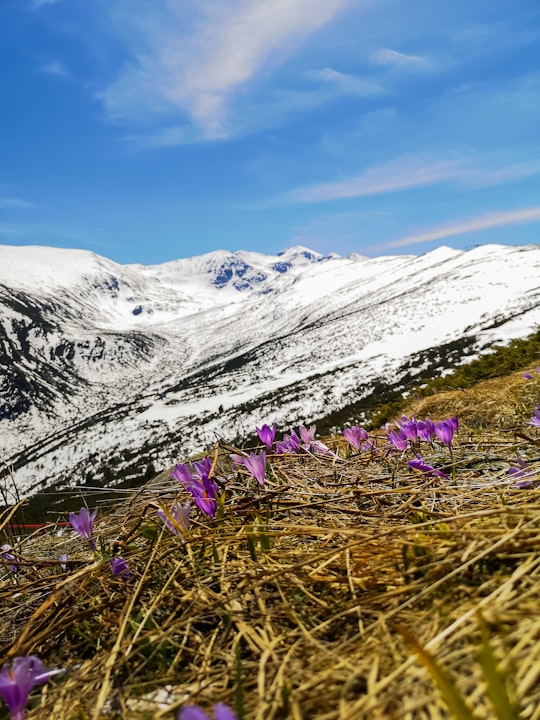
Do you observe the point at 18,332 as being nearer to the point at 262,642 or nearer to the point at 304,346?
the point at 304,346

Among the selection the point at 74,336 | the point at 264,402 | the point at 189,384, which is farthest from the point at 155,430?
the point at 74,336

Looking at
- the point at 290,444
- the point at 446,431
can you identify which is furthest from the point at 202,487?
the point at 446,431

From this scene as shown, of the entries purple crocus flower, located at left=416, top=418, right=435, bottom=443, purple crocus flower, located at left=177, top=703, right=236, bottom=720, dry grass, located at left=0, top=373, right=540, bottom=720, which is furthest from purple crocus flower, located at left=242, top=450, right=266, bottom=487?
purple crocus flower, located at left=177, top=703, right=236, bottom=720

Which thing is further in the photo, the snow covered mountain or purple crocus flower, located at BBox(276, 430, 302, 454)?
the snow covered mountain

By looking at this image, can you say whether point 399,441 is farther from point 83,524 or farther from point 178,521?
point 83,524

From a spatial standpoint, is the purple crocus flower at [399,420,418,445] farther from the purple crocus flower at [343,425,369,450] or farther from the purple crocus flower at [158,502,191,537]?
the purple crocus flower at [158,502,191,537]

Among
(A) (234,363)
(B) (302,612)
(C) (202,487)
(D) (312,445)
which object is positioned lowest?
(B) (302,612)
